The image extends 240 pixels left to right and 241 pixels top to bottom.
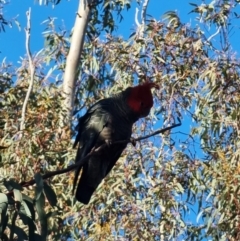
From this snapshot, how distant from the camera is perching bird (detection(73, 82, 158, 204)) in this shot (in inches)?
188

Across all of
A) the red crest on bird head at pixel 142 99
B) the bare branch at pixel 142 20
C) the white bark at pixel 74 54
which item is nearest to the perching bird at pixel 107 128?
the red crest on bird head at pixel 142 99

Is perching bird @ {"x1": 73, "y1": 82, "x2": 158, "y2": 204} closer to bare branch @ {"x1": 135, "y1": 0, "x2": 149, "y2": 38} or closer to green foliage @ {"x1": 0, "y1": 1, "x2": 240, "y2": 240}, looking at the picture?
green foliage @ {"x1": 0, "y1": 1, "x2": 240, "y2": 240}

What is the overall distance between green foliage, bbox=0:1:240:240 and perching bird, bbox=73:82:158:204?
0.88m

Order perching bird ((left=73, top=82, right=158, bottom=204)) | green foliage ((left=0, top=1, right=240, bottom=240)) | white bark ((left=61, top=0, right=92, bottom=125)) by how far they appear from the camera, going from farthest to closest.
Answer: white bark ((left=61, top=0, right=92, bottom=125)) < green foliage ((left=0, top=1, right=240, bottom=240)) < perching bird ((left=73, top=82, right=158, bottom=204))

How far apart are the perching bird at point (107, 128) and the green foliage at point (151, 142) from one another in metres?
0.88

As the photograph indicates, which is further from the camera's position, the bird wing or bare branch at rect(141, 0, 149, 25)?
bare branch at rect(141, 0, 149, 25)

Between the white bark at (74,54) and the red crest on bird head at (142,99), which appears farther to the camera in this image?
the white bark at (74,54)

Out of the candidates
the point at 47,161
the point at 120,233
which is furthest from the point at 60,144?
the point at 120,233

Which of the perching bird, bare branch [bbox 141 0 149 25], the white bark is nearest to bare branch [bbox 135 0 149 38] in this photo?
bare branch [bbox 141 0 149 25]

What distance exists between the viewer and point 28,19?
7.25m

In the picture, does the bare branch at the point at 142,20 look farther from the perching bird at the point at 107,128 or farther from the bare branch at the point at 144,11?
the perching bird at the point at 107,128

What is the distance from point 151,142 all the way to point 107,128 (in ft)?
7.16

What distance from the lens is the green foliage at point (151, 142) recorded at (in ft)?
20.2

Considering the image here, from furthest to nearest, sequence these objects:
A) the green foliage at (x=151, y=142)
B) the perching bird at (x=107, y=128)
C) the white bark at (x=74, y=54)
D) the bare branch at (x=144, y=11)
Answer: the bare branch at (x=144, y=11), the white bark at (x=74, y=54), the green foliage at (x=151, y=142), the perching bird at (x=107, y=128)
